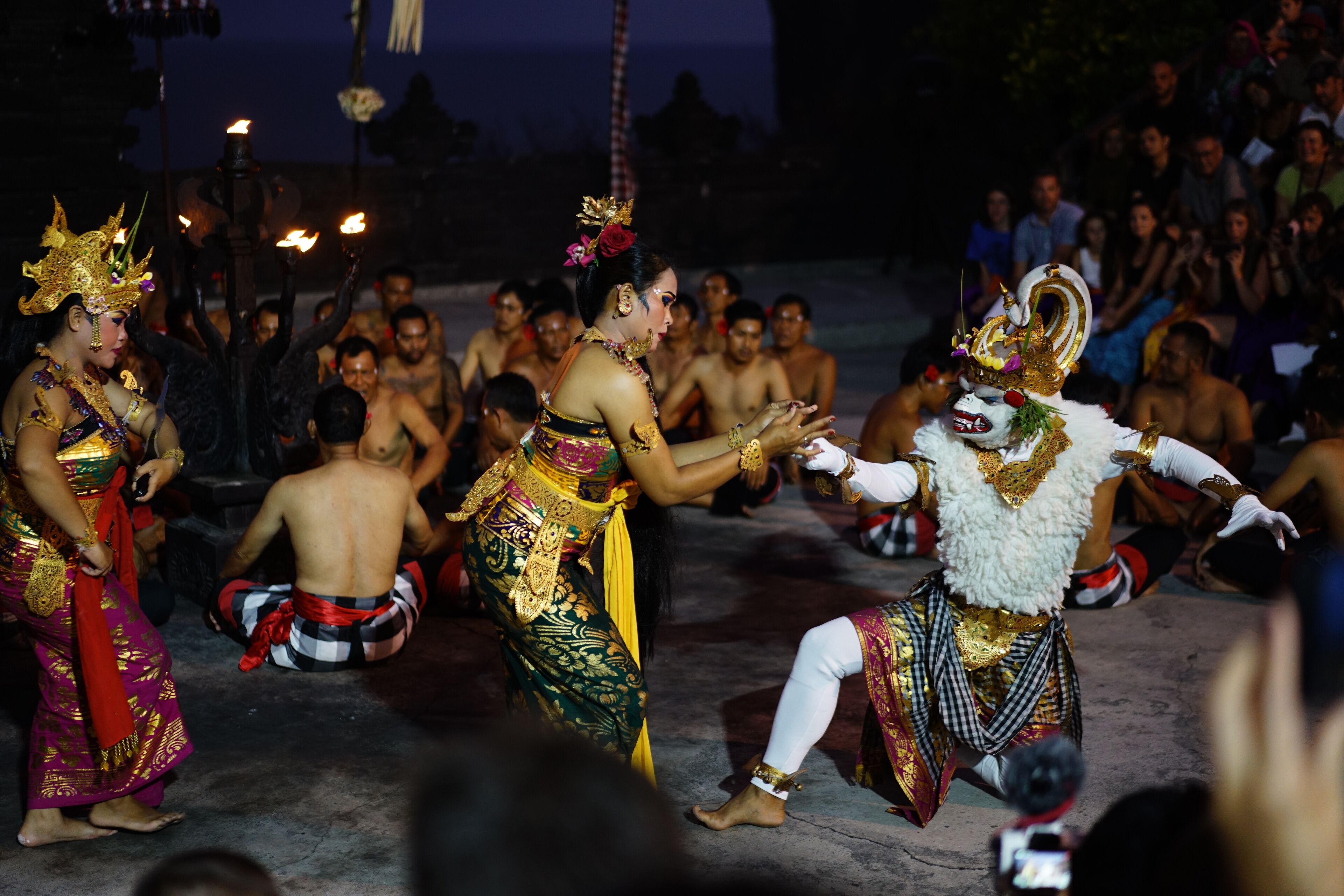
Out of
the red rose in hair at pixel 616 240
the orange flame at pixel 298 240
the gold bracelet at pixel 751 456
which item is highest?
the red rose in hair at pixel 616 240

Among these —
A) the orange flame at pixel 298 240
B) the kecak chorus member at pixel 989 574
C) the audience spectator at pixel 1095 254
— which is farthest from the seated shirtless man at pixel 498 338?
the kecak chorus member at pixel 989 574

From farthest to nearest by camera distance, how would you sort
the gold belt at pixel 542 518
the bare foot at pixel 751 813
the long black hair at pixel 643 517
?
1. the bare foot at pixel 751 813
2. the long black hair at pixel 643 517
3. the gold belt at pixel 542 518

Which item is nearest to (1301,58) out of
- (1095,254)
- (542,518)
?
(1095,254)

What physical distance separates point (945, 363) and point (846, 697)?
2.28m

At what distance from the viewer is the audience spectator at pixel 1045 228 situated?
396 inches

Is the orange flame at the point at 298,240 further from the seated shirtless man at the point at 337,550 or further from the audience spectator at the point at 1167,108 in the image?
the audience spectator at the point at 1167,108

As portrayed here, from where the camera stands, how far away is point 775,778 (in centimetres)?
401

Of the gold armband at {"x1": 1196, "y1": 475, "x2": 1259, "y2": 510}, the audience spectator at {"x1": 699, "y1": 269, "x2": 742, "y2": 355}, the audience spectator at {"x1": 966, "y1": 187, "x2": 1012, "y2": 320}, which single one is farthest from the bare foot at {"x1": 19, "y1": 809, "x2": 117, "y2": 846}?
the audience spectator at {"x1": 966, "y1": 187, "x2": 1012, "y2": 320}

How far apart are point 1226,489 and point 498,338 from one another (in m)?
5.61

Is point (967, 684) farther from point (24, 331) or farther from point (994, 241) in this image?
point (994, 241)

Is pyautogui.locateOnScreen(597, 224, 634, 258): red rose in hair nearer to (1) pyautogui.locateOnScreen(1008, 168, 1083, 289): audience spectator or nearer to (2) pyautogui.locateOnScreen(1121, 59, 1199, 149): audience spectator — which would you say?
(1) pyautogui.locateOnScreen(1008, 168, 1083, 289): audience spectator

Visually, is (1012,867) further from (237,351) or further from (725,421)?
(725,421)

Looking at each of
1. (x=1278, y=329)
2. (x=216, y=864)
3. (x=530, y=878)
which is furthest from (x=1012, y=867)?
(x=1278, y=329)

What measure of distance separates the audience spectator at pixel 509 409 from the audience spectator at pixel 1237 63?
7.17 m
